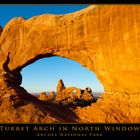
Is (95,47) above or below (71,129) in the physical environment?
above

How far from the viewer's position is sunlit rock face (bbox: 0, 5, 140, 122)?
67.6ft

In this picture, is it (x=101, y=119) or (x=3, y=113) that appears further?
(x=101, y=119)

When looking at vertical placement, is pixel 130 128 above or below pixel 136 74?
below

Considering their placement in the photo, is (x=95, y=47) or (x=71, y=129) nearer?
(x=71, y=129)

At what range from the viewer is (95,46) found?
2289cm

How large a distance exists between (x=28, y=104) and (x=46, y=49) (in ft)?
18.9

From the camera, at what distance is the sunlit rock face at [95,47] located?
67.6 ft

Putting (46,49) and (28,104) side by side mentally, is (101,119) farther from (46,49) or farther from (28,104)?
(46,49)

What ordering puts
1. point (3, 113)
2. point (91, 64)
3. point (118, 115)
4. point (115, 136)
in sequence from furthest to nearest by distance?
point (91, 64)
point (118, 115)
point (3, 113)
point (115, 136)

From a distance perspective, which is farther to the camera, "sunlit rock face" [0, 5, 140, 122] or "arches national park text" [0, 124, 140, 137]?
"sunlit rock face" [0, 5, 140, 122]

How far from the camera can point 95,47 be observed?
2292 centimetres

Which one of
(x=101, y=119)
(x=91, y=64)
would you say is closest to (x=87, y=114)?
(x=101, y=119)

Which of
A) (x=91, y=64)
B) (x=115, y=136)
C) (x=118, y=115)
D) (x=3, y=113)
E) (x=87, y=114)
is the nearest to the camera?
(x=115, y=136)

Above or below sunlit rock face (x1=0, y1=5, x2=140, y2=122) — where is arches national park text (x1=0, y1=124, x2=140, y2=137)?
below
